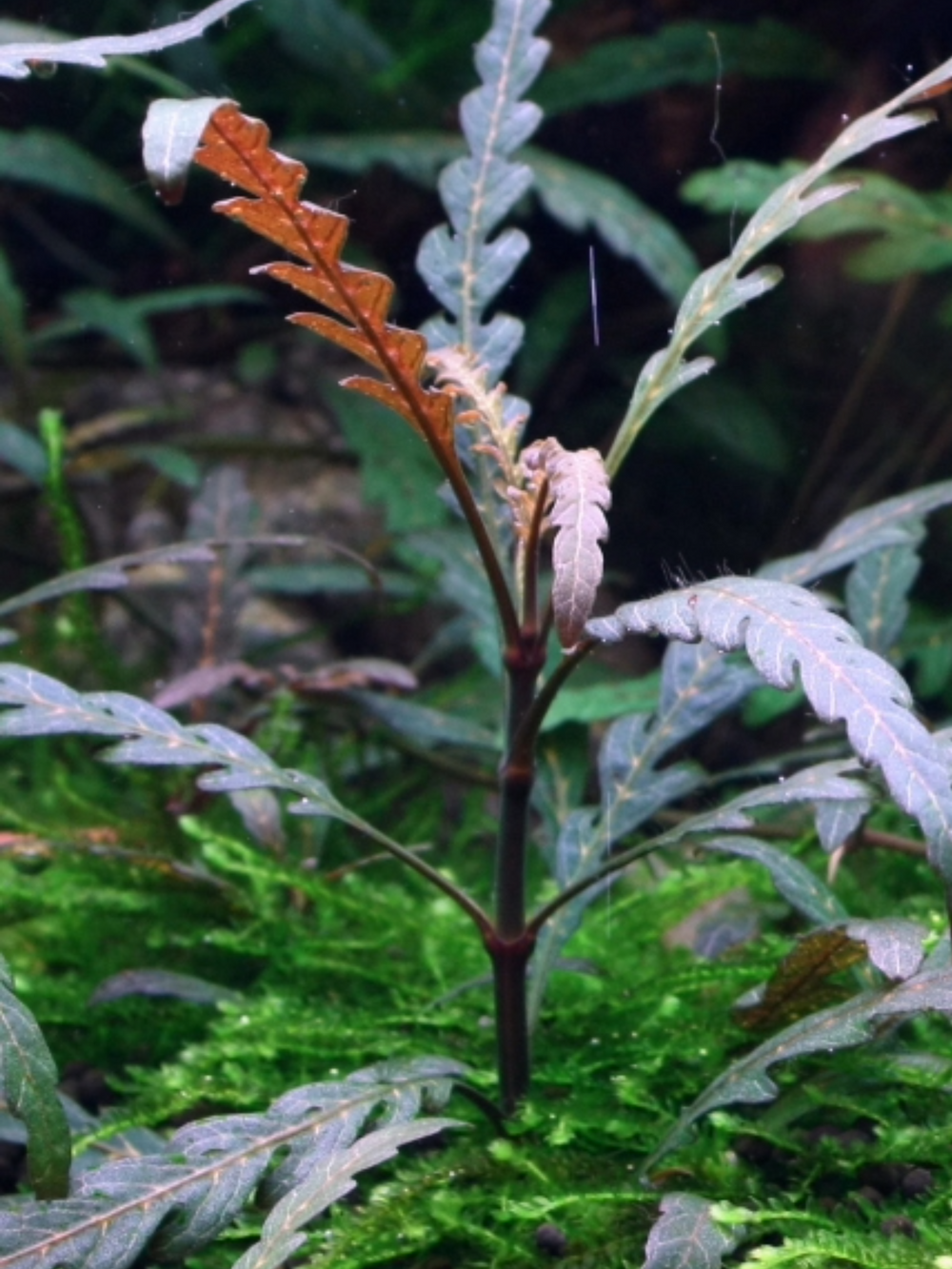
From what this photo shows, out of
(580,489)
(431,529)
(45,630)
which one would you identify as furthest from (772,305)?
(580,489)

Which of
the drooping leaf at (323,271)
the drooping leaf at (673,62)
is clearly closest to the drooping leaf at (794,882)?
the drooping leaf at (323,271)

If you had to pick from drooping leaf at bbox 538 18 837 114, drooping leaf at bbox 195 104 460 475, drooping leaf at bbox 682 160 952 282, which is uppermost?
drooping leaf at bbox 538 18 837 114

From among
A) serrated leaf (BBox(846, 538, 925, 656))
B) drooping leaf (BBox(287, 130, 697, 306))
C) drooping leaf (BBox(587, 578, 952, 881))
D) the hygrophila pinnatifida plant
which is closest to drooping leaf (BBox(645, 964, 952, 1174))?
the hygrophila pinnatifida plant

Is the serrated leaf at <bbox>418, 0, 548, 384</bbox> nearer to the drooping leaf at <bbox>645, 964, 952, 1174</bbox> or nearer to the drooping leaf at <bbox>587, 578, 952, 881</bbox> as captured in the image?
the drooping leaf at <bbox>587, 578, 952, 881</bbox>

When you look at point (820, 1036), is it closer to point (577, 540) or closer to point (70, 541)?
point (577, 540)

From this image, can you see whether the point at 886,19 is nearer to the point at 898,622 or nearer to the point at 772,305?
the point at 772,305
